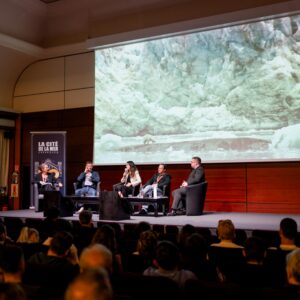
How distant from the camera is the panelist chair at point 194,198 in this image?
732cm

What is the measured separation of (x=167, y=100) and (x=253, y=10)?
233 cm

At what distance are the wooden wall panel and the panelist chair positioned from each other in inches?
45.9

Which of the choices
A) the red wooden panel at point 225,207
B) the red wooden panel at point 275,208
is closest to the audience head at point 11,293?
the red wooden panel at point 275,208

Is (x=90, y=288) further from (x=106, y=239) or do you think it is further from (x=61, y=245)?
(x=106, y=239)

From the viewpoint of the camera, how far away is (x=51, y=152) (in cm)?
941

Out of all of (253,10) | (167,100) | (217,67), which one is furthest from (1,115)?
(253,10)

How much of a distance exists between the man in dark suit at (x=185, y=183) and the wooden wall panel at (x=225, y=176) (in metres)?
1.09

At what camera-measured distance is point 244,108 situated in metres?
7.79

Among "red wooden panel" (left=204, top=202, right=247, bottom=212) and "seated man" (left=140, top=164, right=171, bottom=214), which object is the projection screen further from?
"red wooden panel" (left=204, top=202, right=247, bottom=212)

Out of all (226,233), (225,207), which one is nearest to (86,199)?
(225,207)

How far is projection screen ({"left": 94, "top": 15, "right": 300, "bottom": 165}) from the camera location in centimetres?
744

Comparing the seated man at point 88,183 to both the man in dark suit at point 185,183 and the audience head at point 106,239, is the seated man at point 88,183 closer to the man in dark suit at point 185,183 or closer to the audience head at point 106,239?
the man in dark suit at point 185,183

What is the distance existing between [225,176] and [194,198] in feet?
4.29

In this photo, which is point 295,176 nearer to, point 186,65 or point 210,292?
point 186,65
